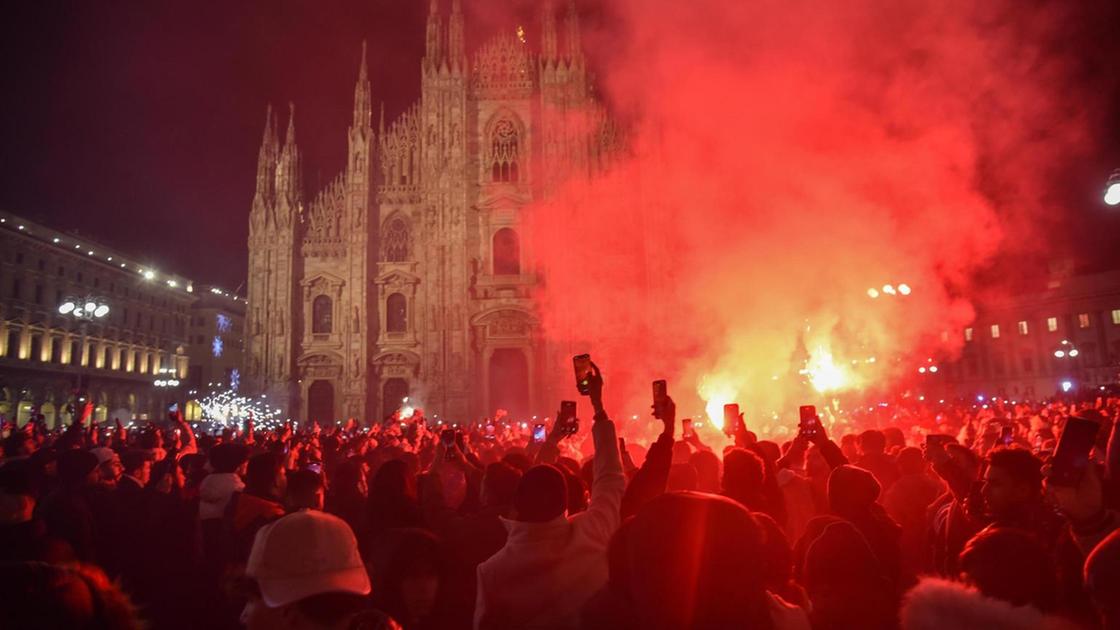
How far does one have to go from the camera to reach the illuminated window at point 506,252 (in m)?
38.0

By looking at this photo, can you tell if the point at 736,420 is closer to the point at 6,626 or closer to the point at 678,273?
the point at 6,626

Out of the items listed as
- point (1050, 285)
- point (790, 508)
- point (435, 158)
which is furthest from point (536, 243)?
point (1050, 285)

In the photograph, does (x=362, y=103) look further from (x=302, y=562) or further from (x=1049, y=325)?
(x=1049, y=325)

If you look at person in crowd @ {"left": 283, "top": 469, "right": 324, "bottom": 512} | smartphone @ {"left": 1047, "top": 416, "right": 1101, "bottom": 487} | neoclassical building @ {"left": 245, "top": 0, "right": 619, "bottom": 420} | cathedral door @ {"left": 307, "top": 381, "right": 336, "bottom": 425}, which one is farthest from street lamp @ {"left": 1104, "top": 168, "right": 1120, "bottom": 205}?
cathedral door @ {"left": 307, "top": 381, "right": 336, "bottom": 425}

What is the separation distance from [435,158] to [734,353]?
17.5 metres

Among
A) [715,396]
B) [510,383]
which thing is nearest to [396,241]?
[510,383]

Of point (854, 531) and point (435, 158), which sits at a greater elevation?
point (435, 158)

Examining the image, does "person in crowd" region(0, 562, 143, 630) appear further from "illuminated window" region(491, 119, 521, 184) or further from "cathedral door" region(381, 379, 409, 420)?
"illuminated window" region(491, 119, 521, 184)

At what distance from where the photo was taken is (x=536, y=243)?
123 ft

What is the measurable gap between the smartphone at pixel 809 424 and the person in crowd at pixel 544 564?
313cm

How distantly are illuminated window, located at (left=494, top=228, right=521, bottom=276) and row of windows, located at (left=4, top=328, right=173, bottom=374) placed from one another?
20171 mm

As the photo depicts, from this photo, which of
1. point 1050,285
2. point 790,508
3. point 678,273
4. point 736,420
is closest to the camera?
point 790,508

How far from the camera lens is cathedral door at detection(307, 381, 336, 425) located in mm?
37094

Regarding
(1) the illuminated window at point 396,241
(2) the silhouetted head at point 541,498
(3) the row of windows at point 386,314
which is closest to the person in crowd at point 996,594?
(2) the silhouetted head at point 541,498
